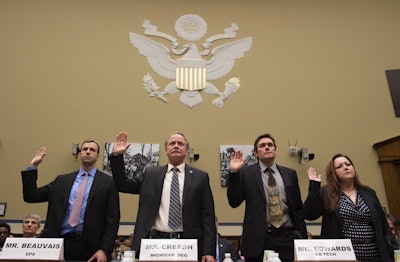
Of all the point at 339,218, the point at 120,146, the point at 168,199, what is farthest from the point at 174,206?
the point at 339,218

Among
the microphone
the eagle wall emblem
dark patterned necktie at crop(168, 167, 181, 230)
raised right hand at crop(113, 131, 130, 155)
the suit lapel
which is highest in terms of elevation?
the eagle wall emblem

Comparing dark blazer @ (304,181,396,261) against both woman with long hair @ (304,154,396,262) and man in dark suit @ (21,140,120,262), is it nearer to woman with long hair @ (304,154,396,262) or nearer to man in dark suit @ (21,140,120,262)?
woman with long hair @ (304,154,396,262)

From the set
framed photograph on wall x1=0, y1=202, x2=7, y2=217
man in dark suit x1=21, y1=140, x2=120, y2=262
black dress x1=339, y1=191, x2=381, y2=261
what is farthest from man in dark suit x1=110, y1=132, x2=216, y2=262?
framed photograph on wall x1=0, y1=202, x2=7, y2=217

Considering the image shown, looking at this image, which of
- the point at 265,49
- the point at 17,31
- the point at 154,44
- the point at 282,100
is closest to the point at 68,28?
the point at 17,31

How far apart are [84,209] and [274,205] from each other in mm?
1413

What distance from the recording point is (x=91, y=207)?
2652 mm

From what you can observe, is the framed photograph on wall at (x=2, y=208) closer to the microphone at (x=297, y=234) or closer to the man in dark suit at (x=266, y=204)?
the man in dark suit at (x=266, y=204)

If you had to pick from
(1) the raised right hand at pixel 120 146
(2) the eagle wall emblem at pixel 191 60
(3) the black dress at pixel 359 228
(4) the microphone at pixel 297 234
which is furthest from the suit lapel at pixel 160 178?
(2) the eagle wall emblem at pixel 191 60

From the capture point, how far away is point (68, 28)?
7012 millimetres

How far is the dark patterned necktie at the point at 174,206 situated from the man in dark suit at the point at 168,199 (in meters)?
0.01

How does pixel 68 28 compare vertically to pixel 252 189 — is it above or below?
above

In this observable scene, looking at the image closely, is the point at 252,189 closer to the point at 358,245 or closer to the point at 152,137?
the point at 358,245

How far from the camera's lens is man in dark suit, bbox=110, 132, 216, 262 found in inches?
89.0

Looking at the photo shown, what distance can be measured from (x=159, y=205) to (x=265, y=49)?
5548mm
